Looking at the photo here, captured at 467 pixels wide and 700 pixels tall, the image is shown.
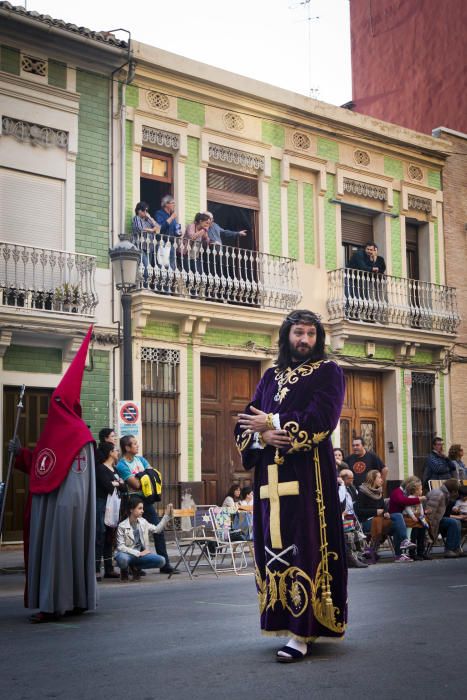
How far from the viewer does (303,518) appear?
19.2ft

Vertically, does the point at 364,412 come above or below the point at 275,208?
below

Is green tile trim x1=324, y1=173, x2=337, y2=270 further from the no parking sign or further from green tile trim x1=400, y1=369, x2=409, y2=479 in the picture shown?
the no parking sign

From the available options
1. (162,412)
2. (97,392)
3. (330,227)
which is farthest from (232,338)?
(330,227)

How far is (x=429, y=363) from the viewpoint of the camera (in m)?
22.9

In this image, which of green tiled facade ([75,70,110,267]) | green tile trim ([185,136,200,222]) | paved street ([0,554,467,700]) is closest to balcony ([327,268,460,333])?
green tile trim ([185,136,200,222])

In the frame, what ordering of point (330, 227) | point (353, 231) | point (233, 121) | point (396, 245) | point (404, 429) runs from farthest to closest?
point (396, 245), point (353, 231), point (404, 429), point (330, 227), point (233, 121)

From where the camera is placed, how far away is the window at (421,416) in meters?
22.7

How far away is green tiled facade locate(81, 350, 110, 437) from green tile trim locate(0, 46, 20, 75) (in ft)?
16.0

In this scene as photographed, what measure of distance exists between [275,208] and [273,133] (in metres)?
1.53

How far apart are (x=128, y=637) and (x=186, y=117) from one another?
13.9 m

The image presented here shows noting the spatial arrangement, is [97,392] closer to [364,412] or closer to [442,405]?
[364,412]

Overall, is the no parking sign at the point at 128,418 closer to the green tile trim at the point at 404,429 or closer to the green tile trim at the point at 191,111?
the green tile trim at the point at 191,111

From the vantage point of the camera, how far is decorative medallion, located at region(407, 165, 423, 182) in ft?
76.9

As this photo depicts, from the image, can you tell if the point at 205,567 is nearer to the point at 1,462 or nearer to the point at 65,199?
the point at 1,462
